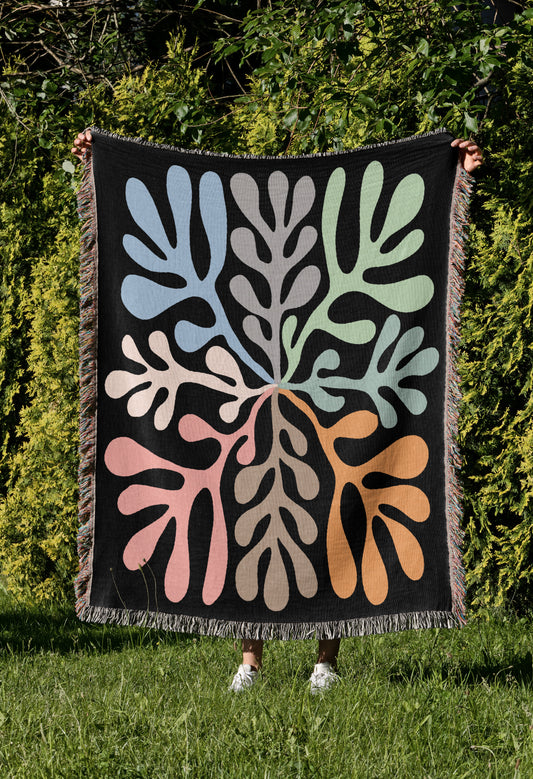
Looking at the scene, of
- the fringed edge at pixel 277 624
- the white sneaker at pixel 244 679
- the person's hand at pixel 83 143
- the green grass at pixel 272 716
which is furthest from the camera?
the person's hand at pixel 83 143

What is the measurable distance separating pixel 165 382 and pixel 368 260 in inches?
32.9

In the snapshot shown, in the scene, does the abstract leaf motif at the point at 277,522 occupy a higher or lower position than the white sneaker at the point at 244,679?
higher

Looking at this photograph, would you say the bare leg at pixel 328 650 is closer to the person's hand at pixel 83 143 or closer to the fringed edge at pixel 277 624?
the fringed edge at pixel 277 624

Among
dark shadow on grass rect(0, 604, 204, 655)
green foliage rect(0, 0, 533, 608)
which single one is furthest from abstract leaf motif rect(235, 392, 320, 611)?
green foliage rect(0, 0, 533, 608)

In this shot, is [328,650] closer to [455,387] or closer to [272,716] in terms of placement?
A: [272,716]

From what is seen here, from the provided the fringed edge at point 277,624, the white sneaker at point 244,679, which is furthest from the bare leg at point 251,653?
the fringed edge at point 277,624

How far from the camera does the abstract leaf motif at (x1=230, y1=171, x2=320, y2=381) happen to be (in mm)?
2594

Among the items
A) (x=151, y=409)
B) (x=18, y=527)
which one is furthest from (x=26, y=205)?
(x=151, y=409)

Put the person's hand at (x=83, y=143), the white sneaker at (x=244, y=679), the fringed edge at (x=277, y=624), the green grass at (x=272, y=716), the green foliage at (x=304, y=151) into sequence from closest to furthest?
1. the green grass at (x=272, y=716)
2. the fringed edge at (x=277, y=624)
3. the white sneaker at (x=244, y=679)
4. the person's hand at (x=83, y=143)
5. the green foliage at (x=304, y=151)

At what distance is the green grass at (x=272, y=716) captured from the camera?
6.12 ft

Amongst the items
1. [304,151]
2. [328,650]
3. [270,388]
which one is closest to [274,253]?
[270,388]

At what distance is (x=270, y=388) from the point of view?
8.43ft

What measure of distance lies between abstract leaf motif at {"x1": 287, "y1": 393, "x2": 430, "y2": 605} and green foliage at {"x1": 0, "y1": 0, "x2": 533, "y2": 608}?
4.35ft

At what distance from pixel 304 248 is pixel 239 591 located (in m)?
1.22
